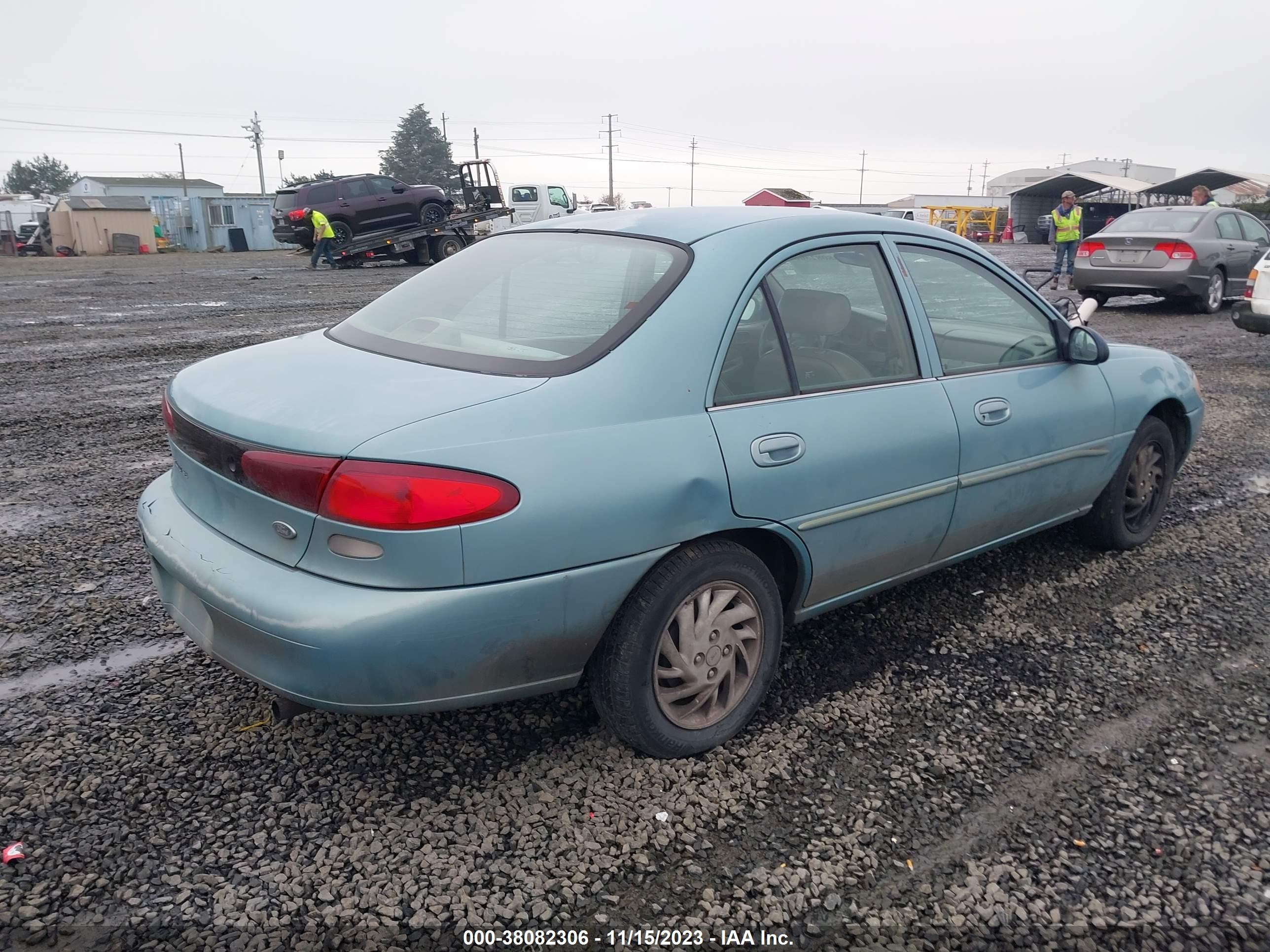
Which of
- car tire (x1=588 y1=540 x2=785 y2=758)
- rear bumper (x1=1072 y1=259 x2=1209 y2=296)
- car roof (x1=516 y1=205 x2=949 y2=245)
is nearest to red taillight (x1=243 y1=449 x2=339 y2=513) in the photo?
car tire (x1=588 y1=540 x2=785 y2=758)

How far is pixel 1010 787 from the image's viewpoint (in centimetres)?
269

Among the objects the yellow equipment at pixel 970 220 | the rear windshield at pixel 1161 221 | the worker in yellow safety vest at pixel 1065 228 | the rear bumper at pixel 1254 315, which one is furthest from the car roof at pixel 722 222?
the yellow equipment at pixel 970 220

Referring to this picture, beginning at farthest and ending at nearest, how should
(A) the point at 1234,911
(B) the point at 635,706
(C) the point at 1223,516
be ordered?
1. (C) the point at 1223,516
2. (B) the point at 635,706
3. (A) the point at 1234,911

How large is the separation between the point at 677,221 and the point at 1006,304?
150cm

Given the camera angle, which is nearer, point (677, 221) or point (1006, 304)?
point (677, 221)

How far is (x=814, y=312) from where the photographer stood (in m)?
3.13

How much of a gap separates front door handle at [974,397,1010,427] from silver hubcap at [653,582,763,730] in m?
1.18

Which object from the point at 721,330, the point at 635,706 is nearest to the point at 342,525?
the point at 635,706

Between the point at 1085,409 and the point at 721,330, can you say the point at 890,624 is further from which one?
the point at 721,330

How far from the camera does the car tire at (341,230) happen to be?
79.3 ft

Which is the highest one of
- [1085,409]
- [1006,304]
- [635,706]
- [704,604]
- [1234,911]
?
[1006,304]

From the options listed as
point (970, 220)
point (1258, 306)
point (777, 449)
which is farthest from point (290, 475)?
point (970, 220)

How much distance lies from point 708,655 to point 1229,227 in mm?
13977

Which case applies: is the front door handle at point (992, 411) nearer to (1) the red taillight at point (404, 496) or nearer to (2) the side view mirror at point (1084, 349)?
(2) the side view mirror at point (1084, 349)
